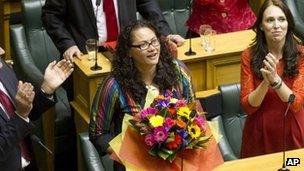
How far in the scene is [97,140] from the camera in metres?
2.87

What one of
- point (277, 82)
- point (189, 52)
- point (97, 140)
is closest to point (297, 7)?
point (189, 52)

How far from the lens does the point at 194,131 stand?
8.05 ft

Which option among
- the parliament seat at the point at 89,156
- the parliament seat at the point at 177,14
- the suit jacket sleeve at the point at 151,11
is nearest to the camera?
the parliament seat at the point at 89,156

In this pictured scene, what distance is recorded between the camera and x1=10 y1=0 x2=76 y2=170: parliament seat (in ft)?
13.5

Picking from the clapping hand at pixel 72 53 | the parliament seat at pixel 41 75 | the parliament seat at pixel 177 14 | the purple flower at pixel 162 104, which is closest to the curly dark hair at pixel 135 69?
the purple flower at pixel 162 104

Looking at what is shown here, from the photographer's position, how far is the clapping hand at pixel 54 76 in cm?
271

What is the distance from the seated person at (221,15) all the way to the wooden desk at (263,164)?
5.12 ft

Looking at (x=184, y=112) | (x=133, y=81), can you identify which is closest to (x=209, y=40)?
(x=133, y=81)

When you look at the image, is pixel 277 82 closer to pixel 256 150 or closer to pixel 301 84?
pixel 301 84

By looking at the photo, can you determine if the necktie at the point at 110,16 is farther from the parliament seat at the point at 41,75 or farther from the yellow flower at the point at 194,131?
the yellow flower at the point at 194,131

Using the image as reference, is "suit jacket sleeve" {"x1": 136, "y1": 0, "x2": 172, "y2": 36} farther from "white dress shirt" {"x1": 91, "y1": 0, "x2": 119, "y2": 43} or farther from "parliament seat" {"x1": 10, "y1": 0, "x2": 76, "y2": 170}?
"parliament seat" {"x1": 10, "y1": 0, "x2": 76, "y2": 170}

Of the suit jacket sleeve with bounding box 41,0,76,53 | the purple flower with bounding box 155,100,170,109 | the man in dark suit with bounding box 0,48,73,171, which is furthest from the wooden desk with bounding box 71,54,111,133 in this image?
the purple flower with bounding box 155,100,170,109

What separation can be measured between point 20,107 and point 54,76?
0.83 feet

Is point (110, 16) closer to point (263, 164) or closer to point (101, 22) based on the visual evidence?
point (101, 22)
